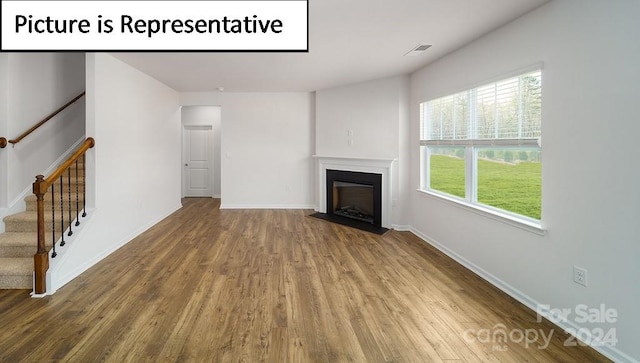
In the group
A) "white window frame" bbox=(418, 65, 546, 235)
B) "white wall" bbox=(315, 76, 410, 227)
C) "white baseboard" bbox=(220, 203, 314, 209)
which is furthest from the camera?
"white baseboard" bbox=(220, 203, 314, 209)

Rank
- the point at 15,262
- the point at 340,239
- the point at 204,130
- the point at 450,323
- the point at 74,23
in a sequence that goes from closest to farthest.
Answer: the point at 74,23 → the point at 450,323 → the point at 15,262 → the point at 340,239 → the point at 204,130

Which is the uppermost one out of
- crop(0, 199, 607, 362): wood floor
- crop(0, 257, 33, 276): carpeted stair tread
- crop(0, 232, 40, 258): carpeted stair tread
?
crop(0, 232, 40, 258): carpeted stair tread

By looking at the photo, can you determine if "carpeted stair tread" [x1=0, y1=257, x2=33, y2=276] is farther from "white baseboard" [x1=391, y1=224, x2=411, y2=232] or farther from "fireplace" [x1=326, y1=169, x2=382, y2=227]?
"white baseboard" [x1=391, y1=224, x2=411, y2=232]

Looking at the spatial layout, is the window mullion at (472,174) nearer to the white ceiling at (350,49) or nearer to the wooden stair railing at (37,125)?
the white ceiling at (350,49)

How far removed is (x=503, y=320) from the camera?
234 centimetres

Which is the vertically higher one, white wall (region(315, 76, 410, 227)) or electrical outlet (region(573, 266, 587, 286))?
white wall (region(315, 76, 410, 227))

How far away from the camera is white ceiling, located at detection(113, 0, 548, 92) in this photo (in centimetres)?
260

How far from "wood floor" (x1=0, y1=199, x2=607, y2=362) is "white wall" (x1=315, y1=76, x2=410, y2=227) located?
151 centimetres

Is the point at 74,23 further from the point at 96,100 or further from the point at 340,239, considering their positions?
the point at 340,239

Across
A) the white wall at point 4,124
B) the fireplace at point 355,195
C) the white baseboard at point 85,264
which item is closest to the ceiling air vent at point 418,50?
the fireplace at point 355,195

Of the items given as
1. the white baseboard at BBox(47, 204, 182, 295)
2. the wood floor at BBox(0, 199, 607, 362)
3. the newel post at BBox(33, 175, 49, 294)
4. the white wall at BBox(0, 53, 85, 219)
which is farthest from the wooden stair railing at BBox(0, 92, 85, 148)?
the wood floor at BBox(0, 199, 607, 362)

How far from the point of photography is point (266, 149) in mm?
6855

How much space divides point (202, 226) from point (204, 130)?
4.05 meters

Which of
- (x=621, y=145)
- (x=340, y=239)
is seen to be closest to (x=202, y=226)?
(x=340, y=239)
